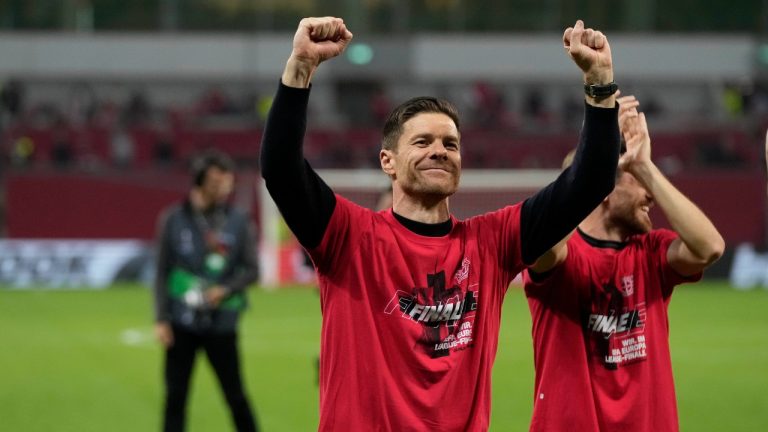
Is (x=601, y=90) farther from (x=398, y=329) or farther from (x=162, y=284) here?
(x=162, y=284)

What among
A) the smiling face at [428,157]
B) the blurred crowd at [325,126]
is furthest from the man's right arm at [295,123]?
the blurred crowd at [325,126]

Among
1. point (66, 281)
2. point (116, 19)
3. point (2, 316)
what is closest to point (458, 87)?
point (116, 19)

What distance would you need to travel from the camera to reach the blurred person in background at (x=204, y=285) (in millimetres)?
8016

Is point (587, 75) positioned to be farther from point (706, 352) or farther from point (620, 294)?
point (706, 352)

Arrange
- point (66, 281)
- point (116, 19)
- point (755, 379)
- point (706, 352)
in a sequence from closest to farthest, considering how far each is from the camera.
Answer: point (755, 379)
point (706, 352)
point (66, 281)
point (116, 19)

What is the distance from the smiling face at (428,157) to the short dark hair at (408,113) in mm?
16

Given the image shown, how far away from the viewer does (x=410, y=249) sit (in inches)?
152

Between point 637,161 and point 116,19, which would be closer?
point 637,161

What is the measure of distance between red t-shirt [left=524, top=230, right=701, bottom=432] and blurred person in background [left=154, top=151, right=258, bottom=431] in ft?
12.4

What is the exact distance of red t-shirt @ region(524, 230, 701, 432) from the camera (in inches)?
178

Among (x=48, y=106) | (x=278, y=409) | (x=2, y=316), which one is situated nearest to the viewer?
(x=278, y=409)

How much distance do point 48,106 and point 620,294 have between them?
107 ft

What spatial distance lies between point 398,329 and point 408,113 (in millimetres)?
756

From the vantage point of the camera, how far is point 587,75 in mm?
3754
